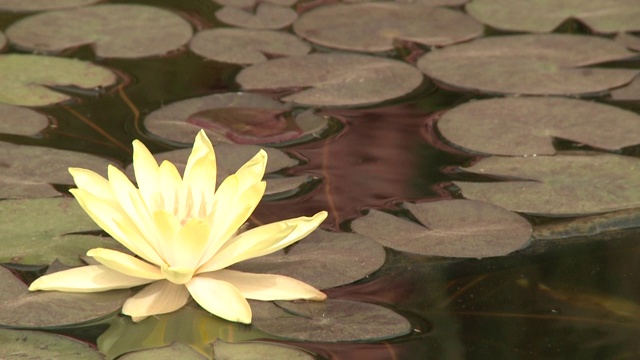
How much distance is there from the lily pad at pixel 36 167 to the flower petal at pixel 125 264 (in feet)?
1.36

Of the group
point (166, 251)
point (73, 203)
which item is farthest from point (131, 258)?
point (73, 203)

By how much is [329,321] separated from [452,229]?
1.24 ft

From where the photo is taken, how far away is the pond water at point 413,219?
1615 millimetres

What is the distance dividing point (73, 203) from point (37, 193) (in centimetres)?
9

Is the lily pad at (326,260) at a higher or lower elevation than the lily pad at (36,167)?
higher

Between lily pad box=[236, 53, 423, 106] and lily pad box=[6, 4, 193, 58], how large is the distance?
12.2 inches

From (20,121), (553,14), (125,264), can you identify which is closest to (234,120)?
(20,121)

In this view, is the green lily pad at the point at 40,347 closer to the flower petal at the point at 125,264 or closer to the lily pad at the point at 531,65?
the flower petal at the point at 125,264

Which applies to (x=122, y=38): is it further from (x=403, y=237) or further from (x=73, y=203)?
(x=403, y=237)

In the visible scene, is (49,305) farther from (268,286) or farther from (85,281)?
(268,286)

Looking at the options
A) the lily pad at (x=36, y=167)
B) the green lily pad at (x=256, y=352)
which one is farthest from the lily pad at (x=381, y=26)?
the green lily pad at (x=256, y=352)

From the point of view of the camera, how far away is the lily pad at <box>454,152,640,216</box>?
2.00 m

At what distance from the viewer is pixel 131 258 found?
1.63 meters

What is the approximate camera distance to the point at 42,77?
8.35ft
